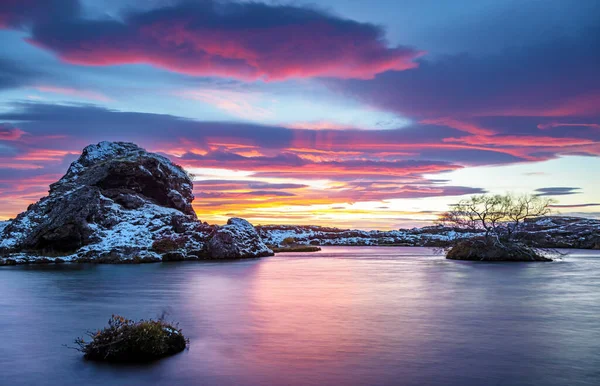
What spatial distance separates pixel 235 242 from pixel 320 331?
5170 cm

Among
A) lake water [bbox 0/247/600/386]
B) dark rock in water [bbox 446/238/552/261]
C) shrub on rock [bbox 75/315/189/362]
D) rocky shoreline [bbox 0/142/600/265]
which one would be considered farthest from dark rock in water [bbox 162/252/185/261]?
shrub on rock [bbox 75/315/189/362]

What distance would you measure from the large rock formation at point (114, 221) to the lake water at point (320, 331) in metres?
21.6

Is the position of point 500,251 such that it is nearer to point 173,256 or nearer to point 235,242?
point 235,242

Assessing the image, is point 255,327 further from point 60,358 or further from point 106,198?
point 106,198

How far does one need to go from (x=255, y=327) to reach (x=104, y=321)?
6245 mm

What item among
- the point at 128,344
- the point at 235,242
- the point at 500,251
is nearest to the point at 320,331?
the point at 128,344

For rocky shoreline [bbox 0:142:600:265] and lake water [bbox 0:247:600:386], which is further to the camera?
rocky shoreline [bbox 0:142:600:265]

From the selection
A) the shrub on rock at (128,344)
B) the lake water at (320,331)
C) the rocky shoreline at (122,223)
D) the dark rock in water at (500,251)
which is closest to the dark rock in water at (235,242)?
the rocky shoreline at (122,223)

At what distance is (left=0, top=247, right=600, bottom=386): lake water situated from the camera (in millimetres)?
12242

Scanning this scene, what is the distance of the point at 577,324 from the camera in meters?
20.5

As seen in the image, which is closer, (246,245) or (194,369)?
(194,369)

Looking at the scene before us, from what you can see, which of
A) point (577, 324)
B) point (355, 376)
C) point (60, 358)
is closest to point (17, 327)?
point (60, 358)

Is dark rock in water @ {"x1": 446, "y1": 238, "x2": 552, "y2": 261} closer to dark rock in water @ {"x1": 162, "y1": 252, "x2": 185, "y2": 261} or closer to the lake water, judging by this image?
the lake water

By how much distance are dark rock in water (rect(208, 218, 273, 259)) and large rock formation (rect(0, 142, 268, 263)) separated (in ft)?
0.52
